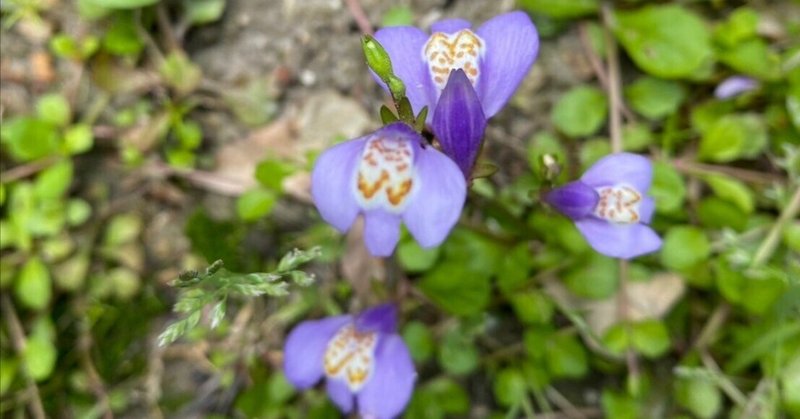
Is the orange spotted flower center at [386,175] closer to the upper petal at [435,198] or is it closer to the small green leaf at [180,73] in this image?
the upper petal at [435,198]

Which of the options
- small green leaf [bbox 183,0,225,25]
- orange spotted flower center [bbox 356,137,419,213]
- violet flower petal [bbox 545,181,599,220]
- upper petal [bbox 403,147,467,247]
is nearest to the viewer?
upper petal [bbox 403,147,467,247]

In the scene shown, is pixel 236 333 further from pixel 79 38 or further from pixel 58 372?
pixel 79 38

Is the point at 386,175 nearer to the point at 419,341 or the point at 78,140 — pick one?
the point at 419,341

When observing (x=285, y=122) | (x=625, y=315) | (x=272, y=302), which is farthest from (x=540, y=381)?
(x=285, y=122)

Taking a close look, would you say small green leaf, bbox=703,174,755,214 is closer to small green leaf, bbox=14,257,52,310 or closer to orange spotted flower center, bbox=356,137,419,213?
orange spotted flower center, bbox=356,137,419,213

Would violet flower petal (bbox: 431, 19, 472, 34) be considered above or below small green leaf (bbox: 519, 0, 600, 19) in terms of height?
above

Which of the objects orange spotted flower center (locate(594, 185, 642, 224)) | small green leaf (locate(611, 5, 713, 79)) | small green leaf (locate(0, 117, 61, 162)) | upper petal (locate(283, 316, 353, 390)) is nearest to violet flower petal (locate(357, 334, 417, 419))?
upper petal (locate(283, 316, 353, 390))
